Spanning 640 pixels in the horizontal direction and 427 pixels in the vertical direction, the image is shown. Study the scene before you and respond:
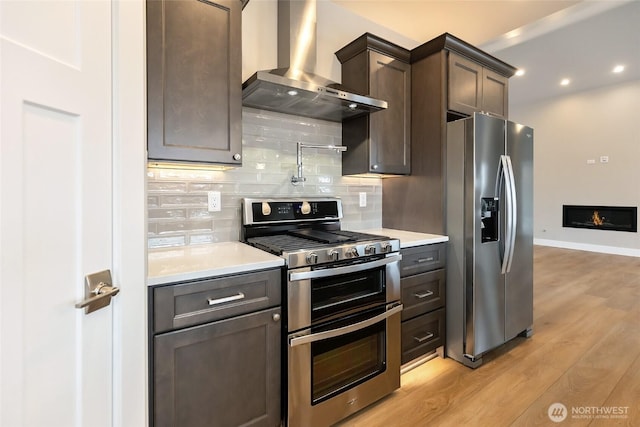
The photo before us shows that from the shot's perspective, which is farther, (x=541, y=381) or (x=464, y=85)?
(x=464, y=85)

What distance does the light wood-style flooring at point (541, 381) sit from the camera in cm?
174

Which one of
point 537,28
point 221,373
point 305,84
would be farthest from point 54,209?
point 537,28

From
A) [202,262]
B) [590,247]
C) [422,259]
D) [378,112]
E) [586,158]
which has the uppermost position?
[586,158]

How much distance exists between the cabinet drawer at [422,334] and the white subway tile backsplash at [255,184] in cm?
90

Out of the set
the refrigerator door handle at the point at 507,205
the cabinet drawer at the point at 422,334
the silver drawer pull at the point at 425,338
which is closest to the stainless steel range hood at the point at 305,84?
the refrigerator door handle at the point at 507,205

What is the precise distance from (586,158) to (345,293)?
7.46m

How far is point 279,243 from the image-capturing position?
5.89 feet

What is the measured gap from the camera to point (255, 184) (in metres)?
2.16

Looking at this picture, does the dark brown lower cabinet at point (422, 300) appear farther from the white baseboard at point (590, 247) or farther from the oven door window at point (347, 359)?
the white baseboard at point (590, 247)

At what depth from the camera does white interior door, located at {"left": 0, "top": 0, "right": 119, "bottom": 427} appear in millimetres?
702

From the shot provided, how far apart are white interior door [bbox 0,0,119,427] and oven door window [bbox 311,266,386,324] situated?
0.91m

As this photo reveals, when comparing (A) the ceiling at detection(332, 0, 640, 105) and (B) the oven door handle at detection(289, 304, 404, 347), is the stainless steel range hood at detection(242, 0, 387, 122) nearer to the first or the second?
(A) the ceiling at detection(332, 0, 640, 105)

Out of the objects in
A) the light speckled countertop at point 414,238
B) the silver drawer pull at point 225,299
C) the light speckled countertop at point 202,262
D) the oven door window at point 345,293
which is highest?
the light speckled countertop at point 414,238

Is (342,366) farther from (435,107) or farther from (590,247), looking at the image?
(590,247)
